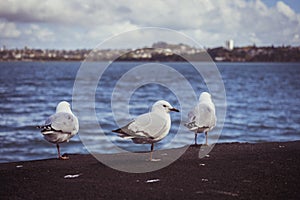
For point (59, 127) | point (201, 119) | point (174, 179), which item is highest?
point (201, 119)

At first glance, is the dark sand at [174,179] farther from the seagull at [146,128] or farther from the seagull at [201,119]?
the seagull at [201,119]

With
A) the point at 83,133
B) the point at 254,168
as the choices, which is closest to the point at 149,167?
the point at 254,168

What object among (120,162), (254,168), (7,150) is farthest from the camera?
(7,150)

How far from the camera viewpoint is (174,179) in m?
7.45

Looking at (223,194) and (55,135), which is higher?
(55,135)

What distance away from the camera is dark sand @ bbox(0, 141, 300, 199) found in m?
6.52

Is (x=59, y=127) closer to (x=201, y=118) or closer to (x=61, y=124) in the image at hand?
(x=61, y=124)

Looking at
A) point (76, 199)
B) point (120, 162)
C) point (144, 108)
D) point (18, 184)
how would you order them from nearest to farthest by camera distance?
1. point (76, 199)
2. point (18, 184)
3. point (120, 162)
4. point (144, 108)

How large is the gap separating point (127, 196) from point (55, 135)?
162 inches

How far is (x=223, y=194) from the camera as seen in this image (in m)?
6.46

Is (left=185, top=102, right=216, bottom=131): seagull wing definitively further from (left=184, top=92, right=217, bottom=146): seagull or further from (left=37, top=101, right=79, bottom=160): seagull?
(left=37, top=101, right=79, bottom=160): seagull

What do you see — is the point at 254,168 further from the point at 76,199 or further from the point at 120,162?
the point at 76,199

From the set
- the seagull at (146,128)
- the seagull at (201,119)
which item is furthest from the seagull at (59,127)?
the seagull at (201,119)

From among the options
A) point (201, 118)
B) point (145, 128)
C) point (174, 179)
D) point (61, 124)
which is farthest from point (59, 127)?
point (201, 118)
